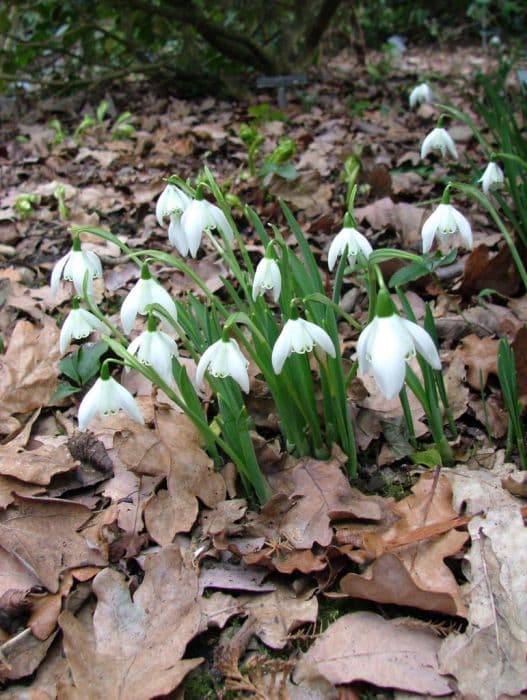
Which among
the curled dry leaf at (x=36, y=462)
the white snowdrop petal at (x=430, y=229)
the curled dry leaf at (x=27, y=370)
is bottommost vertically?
the curled dry leaf at (x=36, y=462)

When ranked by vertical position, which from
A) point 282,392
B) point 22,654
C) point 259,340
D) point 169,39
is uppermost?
point 169,39

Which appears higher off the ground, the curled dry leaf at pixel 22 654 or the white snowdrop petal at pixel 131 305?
the white snowdrop petal at pixel 131 305

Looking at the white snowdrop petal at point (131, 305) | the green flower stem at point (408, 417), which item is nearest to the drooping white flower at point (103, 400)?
the white snowdrop petal at point (131, 305)

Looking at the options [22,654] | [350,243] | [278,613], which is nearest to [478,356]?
[350,243]

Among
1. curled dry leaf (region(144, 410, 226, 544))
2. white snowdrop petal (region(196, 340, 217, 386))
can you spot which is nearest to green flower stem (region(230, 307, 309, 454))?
white snowdrop petal (region(196, 340, 217, 386))

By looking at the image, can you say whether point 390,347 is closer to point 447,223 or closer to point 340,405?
point 340,405

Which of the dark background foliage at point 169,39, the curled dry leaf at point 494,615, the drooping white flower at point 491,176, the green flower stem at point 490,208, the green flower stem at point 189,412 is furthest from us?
the dark background foliage at point 169,39

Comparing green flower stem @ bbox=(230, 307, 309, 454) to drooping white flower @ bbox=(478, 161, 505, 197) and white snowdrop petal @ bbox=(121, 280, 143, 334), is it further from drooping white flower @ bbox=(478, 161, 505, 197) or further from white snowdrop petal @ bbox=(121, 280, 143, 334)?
drooping white flower @ bbox=(478, 161, 505, 197)

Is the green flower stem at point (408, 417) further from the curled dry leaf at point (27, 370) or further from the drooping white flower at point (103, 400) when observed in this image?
the curled dry leaf at point (27, 370)

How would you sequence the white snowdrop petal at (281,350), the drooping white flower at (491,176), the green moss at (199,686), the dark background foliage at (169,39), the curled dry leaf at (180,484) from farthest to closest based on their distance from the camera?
the dark background foliage at (169,39)
the drooping white flower at (491,176)
the curled dry leaf at (180,484)
the white snowdrop petal at (281,350)
the green moss at (199,686)
